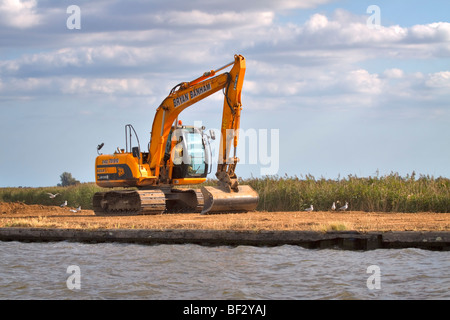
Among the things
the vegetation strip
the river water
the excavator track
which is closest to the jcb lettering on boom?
the excavator track

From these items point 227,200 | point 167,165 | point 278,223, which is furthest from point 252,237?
point 167,165

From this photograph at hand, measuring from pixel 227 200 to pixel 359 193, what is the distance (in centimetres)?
506

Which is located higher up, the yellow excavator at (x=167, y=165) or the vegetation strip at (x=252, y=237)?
the yellow excavator at (x=167, y=165)

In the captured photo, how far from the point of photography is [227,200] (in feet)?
66.3

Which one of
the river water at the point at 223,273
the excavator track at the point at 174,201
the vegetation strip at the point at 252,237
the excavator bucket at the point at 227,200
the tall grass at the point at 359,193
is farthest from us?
the tall grass at the point at 359,193

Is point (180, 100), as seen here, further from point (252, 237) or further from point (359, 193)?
point (252, 237)

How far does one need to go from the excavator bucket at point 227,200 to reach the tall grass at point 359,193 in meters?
3.28

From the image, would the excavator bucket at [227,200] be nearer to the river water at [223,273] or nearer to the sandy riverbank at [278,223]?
the sandy riverbank at [278,223]

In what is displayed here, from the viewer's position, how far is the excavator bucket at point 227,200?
20016mm

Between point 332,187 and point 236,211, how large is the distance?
4123 millimetres

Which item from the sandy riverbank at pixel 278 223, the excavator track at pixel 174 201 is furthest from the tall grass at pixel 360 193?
the excavator track at pixel 174 201

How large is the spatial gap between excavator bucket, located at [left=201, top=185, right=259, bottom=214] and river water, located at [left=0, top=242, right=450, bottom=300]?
16.8 ft
